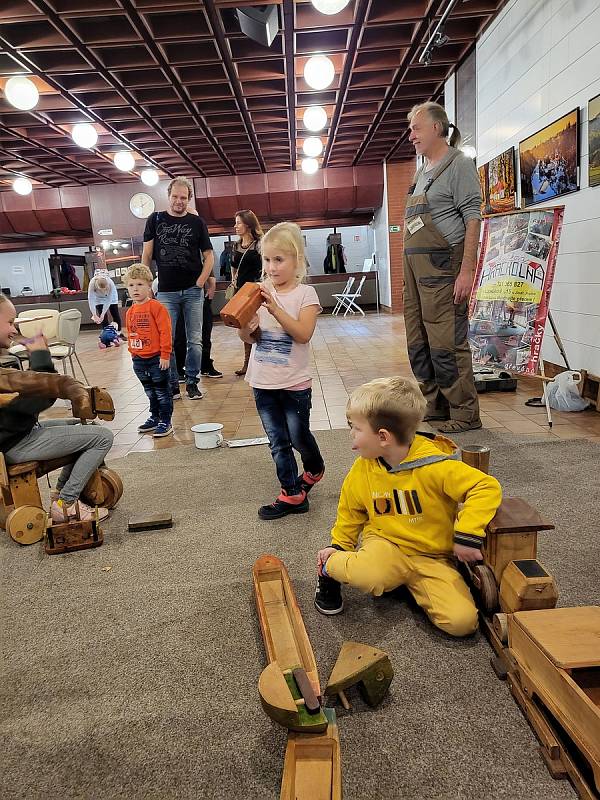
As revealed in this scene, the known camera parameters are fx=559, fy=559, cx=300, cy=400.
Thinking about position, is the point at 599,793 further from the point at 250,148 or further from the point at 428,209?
the point at 250,148

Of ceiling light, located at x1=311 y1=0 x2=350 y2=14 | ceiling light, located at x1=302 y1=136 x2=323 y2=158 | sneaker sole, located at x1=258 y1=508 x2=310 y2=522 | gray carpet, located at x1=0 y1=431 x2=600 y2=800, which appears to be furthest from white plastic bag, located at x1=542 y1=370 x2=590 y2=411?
ceiling light, located at x1=302 y1=136 x2=323 y2=158

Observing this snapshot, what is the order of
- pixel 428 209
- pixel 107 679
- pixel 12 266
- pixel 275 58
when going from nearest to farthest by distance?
pixel 107 679 → pixel 428 209 → pixel 275 58 → pixel 12 266

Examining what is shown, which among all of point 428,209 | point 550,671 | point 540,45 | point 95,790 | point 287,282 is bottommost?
point 95,790

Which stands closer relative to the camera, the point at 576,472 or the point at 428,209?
the point at 576,472

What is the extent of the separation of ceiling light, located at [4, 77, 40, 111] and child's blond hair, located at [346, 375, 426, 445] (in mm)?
5802

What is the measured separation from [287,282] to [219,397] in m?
2.82

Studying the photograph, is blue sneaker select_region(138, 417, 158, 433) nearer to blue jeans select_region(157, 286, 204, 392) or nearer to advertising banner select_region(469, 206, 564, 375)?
blue jeans select_region(157, 286, 204, 392)

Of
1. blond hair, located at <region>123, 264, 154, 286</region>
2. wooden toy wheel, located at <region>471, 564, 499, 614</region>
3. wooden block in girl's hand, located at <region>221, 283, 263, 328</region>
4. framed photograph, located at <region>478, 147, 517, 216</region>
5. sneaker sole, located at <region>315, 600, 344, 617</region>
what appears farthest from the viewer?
framed photograph, located at <region>478, 147, 517, 216</region>

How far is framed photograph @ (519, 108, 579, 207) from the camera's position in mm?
3846

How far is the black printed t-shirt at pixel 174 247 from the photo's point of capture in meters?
4.32

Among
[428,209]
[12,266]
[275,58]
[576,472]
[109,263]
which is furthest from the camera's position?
[12,266]

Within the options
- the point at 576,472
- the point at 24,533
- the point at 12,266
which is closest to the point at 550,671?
the point at 576,472

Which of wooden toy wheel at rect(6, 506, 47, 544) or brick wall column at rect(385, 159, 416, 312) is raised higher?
brick wall column at rect(385, 159, 416, 312)

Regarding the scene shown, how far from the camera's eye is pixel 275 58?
6090 millimetres
